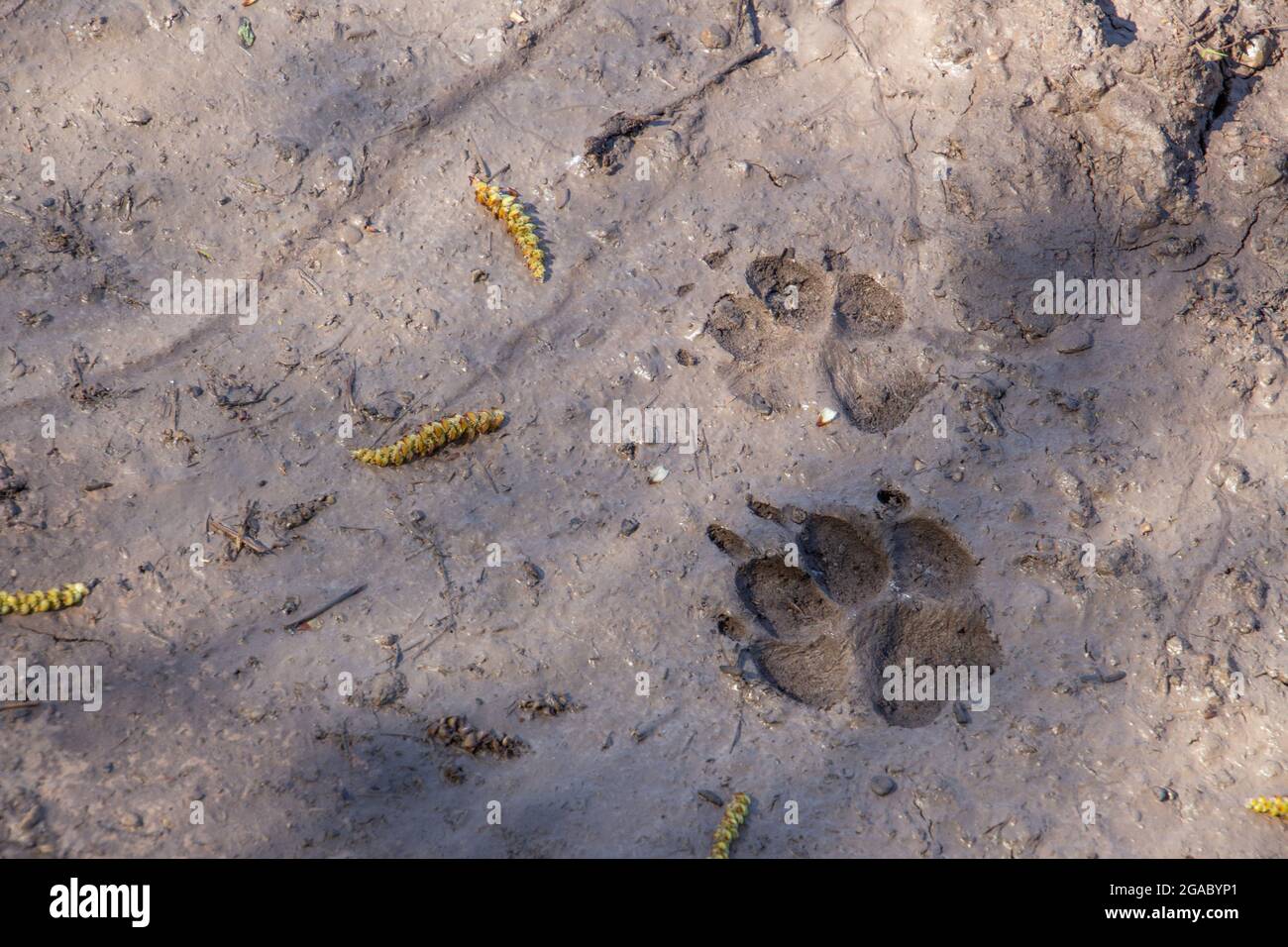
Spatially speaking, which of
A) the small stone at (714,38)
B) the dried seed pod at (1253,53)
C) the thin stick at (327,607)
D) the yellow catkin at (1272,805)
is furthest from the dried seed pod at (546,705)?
the dried seed pod at (1253,53)

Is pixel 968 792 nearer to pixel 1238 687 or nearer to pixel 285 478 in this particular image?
pixel 1238 687

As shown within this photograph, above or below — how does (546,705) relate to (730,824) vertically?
above

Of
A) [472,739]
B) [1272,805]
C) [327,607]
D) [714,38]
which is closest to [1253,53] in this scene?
[714,38]

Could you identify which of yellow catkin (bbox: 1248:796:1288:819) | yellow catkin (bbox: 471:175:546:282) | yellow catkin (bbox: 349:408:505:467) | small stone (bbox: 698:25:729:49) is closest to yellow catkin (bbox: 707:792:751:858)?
yellow catkin (bbox: 349:408:505:467)

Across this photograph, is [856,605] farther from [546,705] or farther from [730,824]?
[546,705]

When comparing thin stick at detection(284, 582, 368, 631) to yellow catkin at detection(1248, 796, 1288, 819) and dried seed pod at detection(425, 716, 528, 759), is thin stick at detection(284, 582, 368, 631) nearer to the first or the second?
dried seed pod at detection(425, 716, 528, 759)

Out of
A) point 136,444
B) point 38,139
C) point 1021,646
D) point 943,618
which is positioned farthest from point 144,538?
point 1021,646
